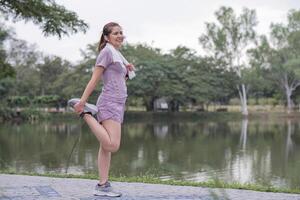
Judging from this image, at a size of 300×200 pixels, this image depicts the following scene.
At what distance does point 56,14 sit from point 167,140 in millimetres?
11529

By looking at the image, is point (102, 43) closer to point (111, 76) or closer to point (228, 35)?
point (111, 76)

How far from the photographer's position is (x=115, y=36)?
13.3 feet

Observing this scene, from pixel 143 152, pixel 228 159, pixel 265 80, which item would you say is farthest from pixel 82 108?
pixel 265 80

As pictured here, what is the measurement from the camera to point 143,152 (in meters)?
16.1

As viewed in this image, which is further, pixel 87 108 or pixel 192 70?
pixel 192 70

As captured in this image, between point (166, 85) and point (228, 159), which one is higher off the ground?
point (166, 85)

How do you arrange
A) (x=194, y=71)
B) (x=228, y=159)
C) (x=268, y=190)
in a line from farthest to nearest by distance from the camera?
(x=194, y=71) < (x=228, y=159) < (x=268, y=190)

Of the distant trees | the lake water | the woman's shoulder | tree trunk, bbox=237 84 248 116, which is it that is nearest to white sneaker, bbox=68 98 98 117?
the woman's shoulder

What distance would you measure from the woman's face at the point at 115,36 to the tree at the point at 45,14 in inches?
244

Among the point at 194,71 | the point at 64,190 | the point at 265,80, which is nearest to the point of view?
the point at 64,190

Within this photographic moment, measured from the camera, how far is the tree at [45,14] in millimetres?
9859

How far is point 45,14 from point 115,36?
626 cm

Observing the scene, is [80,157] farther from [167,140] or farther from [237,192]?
[237,192]

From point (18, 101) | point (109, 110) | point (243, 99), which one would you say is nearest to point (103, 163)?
point (109, 110)
